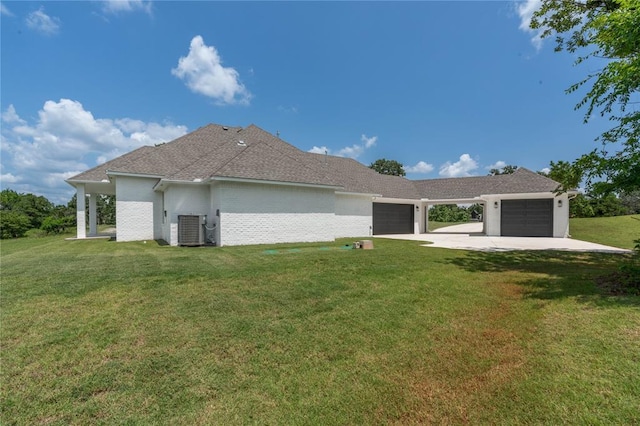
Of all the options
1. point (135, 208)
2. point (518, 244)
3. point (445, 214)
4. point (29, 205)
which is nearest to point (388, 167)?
point (445, 214)

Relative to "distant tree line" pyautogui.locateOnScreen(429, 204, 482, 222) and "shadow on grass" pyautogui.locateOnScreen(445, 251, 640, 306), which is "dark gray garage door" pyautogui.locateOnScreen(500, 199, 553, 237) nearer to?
"shadow on grass" pyautogui.locateOnScreen(445, 251, 640, 306)

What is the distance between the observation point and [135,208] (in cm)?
1528

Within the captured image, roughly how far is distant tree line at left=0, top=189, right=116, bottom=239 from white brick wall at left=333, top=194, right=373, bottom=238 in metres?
24.8

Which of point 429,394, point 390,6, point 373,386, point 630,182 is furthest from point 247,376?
point 390,6

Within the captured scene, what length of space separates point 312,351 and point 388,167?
168 feet

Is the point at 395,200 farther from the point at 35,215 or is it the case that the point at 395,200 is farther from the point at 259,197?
the point at 35,215

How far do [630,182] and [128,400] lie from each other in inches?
387

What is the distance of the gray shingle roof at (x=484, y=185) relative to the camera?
759 inches

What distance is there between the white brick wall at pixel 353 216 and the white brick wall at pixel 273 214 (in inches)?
148

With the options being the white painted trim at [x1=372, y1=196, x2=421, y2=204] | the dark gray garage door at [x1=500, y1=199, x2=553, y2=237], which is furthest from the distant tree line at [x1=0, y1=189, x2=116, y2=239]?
the dark gray garage door at [x1=500, y1=199, x2=553, y2=237]

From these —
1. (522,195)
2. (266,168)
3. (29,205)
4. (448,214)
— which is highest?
(266,168)

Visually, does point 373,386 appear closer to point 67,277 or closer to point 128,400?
point 128,400

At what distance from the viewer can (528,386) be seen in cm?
272

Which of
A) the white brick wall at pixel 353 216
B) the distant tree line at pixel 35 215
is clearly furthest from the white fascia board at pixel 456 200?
the distant tree line at pixel 35 215
